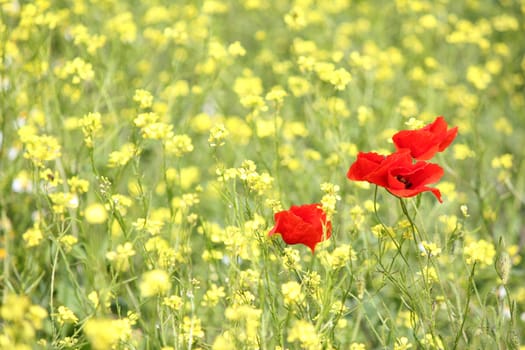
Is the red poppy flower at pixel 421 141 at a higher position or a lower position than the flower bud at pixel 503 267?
higher

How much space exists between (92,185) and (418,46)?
1.68 m

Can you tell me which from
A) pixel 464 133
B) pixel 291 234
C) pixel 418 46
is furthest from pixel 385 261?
pixel 418 46

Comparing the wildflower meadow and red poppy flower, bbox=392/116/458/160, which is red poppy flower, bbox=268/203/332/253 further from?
red poppy flower, bbox=392/116/458/160

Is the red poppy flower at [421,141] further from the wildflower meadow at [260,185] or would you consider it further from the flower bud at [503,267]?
the flower bud at [503,267]

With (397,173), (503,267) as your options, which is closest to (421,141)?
(397,173)

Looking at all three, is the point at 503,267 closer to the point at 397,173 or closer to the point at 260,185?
the point at 397,173

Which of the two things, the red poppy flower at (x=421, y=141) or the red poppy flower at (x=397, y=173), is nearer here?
the red poppy flower at (x=397, y=173)

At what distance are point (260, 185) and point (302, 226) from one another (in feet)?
0.64

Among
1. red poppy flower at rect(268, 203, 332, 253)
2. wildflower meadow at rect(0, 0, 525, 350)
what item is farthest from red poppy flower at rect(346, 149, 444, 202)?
red poppy flower at rect(268, 203, 332, 253)

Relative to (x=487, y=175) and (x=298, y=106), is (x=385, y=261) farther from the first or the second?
(x=298, y=106)

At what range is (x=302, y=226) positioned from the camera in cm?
128

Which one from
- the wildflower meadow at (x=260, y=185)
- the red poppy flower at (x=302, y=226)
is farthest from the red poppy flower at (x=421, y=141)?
the red poppy flower at (x=302, y=226)

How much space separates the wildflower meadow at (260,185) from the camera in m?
1.35

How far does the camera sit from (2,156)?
2137mm
